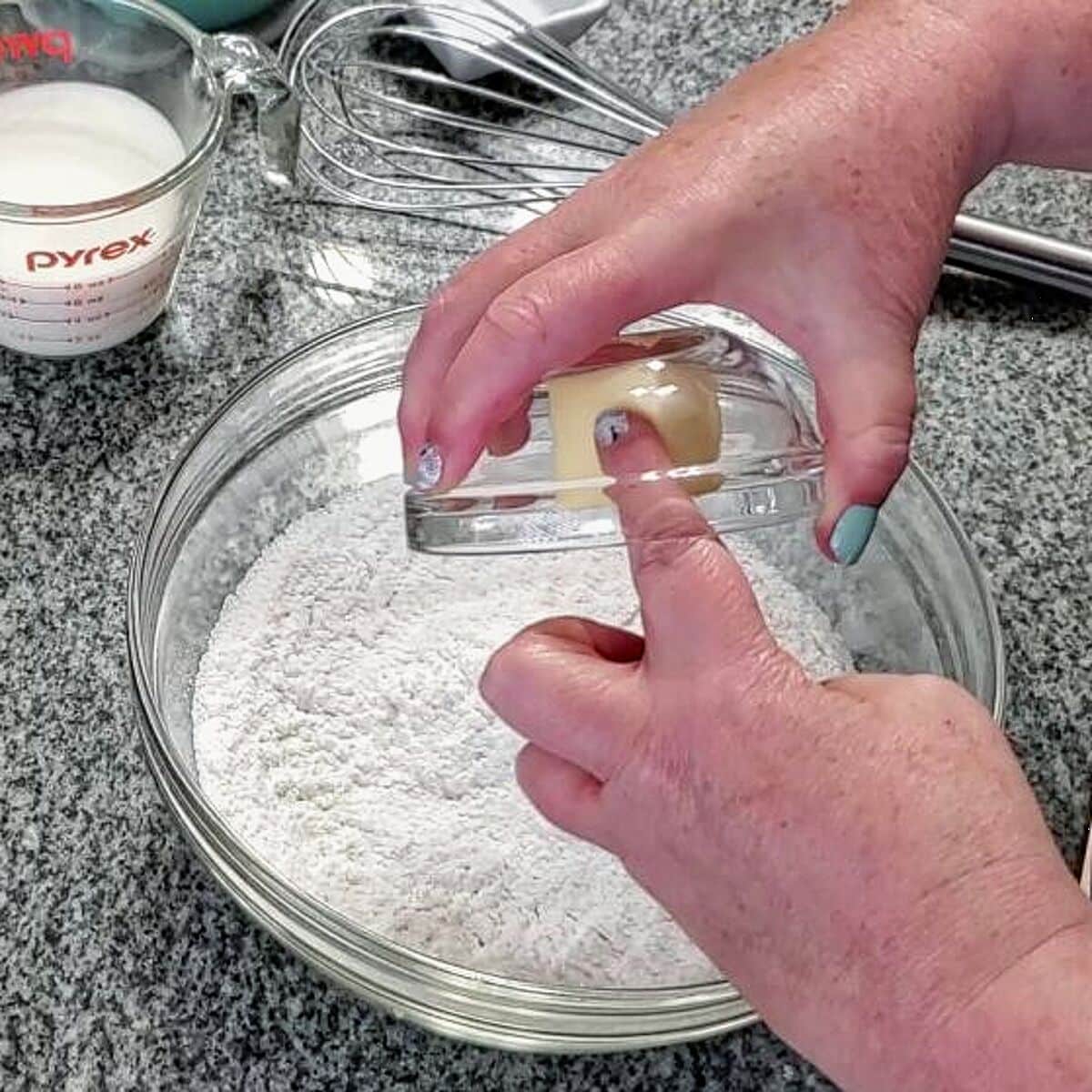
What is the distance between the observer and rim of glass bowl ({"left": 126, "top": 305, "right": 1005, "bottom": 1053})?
0.55 metres

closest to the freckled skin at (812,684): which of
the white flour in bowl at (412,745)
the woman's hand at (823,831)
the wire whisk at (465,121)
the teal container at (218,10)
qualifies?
the woman's hand at (823,831)

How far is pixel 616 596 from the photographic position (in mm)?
724

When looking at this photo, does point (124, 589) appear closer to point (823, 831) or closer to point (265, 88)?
point (265, 88)

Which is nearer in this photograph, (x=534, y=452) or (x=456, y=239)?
(x=534, y=452)

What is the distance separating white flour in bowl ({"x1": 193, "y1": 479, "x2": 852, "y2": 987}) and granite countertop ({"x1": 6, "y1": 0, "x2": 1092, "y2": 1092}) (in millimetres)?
37

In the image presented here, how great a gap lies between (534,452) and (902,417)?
139mm

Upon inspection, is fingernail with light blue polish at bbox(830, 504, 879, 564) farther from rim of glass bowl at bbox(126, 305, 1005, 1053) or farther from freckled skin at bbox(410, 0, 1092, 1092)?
rim of glass bowl at bbox(126, 305, 1005, 1053)

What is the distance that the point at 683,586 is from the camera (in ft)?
1.69

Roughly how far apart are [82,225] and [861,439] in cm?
35

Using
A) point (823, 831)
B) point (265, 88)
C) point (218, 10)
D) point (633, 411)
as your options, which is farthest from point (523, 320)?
point (218, 10)

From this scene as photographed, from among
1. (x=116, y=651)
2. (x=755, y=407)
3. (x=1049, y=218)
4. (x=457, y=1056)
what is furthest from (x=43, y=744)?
(x=1049, y=218)

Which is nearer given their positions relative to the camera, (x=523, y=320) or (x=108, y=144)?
(x=523, y=320)

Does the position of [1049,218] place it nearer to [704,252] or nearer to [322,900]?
[704,252]

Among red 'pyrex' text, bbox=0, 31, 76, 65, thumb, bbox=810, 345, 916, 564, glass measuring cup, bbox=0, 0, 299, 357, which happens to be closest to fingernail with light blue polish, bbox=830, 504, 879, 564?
thumb, bbox=810, 345, 916, 564
